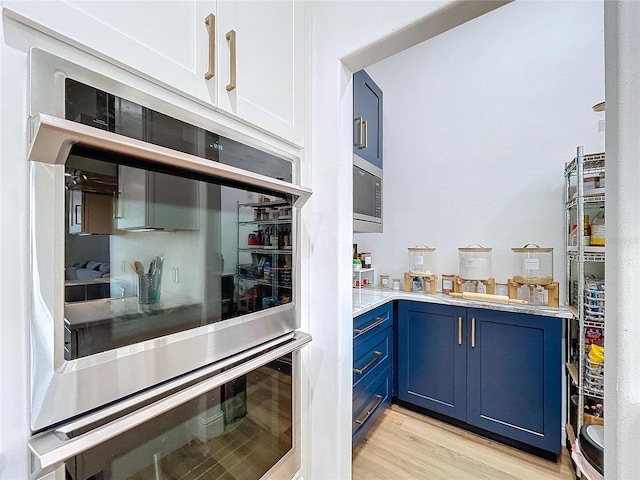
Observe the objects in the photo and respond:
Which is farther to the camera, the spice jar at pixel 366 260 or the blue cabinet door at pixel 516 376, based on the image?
the spice jar at pixel 366 260

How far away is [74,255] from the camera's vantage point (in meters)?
0.53

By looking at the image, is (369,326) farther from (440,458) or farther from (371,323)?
(440,458)

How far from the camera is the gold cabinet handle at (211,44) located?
29.3 inches

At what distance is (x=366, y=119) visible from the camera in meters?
1.85

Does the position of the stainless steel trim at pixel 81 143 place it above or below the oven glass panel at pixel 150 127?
below

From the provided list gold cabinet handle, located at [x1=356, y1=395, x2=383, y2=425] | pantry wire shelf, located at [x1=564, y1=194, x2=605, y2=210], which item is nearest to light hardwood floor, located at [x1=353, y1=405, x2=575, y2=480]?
gold cabinet handle, located at [x1=356, y1=395, x2=383, y2=425]

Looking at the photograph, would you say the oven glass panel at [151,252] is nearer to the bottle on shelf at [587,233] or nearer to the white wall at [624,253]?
the white wall at [624,253]

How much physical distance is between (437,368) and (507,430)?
1.58ft

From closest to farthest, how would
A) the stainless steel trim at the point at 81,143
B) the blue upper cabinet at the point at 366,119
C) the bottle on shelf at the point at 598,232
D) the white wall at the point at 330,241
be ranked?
the stainless steel trim at the point at 81,143 → the white wall at the point at 330,241 → the bottle on shelf at the point at 598,232 → the blue upper cabinet at the point at 366,119

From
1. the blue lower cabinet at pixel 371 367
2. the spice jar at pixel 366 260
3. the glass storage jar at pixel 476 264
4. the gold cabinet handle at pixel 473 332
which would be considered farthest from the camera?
the spice jar at pixel 366 260

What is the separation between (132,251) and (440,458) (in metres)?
1.96

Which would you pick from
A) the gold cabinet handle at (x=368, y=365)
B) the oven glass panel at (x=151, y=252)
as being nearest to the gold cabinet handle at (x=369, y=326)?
the gold cabinet handle at (x=368, y=365)

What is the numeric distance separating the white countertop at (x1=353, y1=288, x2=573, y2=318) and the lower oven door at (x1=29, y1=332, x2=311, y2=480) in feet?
2.15

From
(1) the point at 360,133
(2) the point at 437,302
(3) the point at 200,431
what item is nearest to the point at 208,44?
(3) the point at 200,431
